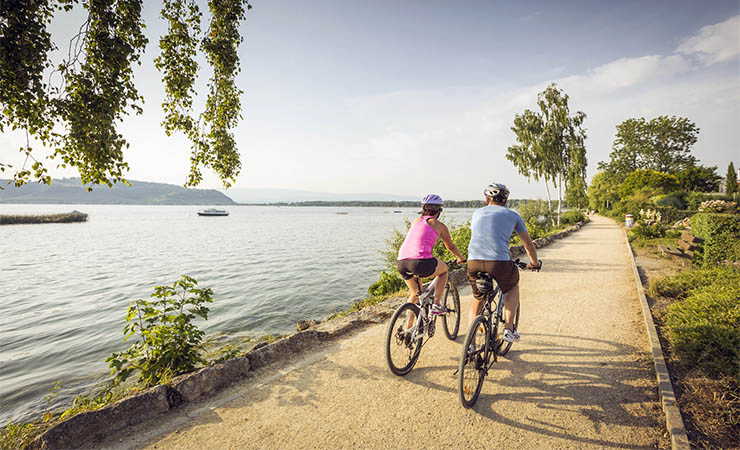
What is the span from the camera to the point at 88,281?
14914 mm

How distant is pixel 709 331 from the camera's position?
13.8 ft

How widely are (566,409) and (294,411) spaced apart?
→ 2.85 m

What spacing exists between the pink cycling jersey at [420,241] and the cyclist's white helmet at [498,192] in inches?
31.7

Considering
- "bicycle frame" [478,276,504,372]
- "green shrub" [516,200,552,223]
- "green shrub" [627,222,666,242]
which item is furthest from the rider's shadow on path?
"green shrub" [516,200,552,223]

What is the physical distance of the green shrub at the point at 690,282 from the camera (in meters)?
6.36

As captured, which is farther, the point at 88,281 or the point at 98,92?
the point at 88,281

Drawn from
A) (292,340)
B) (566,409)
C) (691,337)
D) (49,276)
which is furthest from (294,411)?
(49,276)

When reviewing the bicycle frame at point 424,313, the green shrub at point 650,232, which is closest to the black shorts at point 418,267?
the bicycle frame at point 424,313

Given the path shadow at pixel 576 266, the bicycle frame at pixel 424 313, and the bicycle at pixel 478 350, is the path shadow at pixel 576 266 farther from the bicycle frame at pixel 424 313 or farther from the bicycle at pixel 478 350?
the bicycle frame at pixel 424 313

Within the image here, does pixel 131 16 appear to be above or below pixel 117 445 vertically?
above

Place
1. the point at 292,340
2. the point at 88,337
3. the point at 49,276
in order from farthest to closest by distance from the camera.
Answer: the point at 49,276
the point at 88,337
the point at 292,340

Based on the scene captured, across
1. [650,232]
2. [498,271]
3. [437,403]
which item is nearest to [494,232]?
[498,271]

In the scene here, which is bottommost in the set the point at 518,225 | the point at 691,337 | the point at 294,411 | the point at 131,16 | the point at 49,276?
the point at 49,276

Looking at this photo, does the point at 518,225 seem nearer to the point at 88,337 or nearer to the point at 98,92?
the point at 98,92
